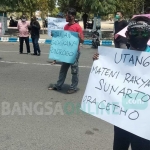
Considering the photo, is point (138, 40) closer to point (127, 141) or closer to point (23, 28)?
point (127, 141)

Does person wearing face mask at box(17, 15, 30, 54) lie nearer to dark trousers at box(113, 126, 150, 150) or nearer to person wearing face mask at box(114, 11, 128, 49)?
person wearing face mask at box(114, 11, 128, 49)

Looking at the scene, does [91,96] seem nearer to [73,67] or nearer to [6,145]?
[6,145]

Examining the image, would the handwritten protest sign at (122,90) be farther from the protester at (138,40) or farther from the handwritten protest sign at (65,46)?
the handwritten protest sign at (65,46)

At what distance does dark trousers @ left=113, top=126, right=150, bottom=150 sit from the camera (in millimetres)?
2791

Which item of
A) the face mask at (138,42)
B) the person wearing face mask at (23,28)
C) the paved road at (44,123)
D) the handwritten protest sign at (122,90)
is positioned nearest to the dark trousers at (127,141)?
the handwritten protest sign at (122,90)

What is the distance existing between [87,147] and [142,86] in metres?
1.58

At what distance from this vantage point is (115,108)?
116 inches

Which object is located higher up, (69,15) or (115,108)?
(69,15)

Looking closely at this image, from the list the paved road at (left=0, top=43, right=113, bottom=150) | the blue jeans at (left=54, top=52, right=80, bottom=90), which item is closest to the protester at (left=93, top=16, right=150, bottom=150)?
the paved road at (left=0, top=43, right=113, bottom=150)

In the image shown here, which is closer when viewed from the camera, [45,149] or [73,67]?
[45,149]

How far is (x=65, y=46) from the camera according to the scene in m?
6.84

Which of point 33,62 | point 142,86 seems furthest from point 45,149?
point 33,62

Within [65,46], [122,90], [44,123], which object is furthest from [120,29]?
[122,90]

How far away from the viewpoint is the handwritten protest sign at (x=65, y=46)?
258 inches
